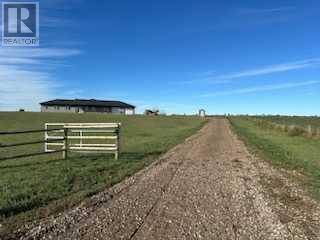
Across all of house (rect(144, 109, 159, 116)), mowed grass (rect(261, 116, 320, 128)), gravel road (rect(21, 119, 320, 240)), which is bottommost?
gravel road (rect(21, 119, 320, 240))

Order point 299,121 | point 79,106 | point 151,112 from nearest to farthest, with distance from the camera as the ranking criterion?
point 299,121 < point 79,106 < point 151,112

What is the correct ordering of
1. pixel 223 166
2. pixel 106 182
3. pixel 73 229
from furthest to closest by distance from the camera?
pixel 223 166, pixel 106 182, pixel 73 229

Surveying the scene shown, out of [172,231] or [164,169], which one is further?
[164,169]

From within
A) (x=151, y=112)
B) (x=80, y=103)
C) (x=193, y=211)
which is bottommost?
(x=193, y=211)

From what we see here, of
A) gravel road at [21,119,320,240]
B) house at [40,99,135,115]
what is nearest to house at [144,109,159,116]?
house at [40,99,135,115]

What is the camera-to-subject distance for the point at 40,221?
27.1ft

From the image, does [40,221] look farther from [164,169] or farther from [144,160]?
[144,160]

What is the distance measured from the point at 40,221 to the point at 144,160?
10.7 m

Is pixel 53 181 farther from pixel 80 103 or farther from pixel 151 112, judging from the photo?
pixel 151 112

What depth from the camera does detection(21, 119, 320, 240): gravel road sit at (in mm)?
7457

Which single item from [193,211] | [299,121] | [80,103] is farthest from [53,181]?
[80,103]

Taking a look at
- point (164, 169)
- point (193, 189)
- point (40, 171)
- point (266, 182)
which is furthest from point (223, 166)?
point (40, 171)

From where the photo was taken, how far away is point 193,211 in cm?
899

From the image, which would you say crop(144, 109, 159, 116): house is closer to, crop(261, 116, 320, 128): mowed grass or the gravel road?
crop(261, 116, 320, 128): mowed grass
